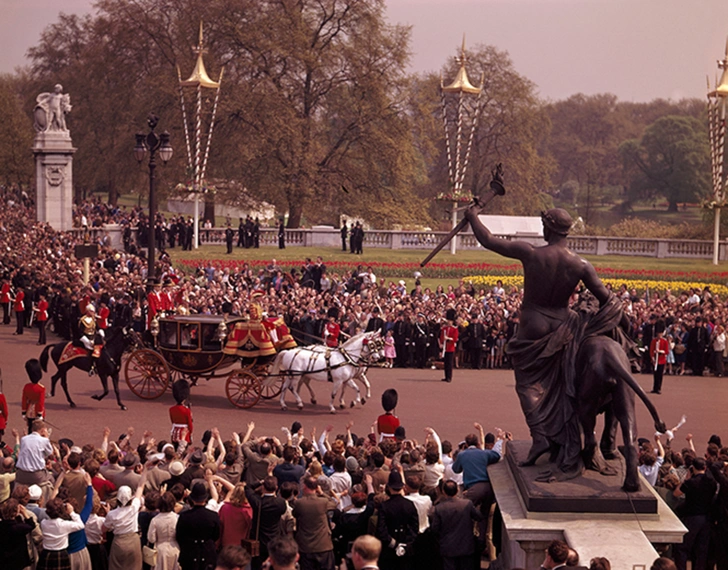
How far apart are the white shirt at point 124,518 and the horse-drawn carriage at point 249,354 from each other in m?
9.94

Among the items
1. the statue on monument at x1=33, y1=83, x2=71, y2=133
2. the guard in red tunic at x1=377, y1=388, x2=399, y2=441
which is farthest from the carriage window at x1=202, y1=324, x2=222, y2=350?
the statue on monument at x1=33, y1=83, x2=71, y2=133

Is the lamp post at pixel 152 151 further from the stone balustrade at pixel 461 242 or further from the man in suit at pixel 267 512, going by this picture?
the stone balustrade at pixel 461 242

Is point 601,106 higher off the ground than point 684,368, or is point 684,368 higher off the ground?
point 601,106

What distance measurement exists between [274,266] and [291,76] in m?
16.1

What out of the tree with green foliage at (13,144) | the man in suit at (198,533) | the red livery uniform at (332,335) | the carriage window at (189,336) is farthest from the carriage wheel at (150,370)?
the tree with green foliage at (13,144)

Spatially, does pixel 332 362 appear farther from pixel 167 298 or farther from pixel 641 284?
pixel 641 284

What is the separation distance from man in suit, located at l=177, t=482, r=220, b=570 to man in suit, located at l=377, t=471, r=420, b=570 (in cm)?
147

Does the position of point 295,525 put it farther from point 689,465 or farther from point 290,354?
point 290,354

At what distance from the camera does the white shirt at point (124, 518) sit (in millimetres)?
9719

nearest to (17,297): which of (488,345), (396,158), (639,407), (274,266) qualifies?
(274,266)

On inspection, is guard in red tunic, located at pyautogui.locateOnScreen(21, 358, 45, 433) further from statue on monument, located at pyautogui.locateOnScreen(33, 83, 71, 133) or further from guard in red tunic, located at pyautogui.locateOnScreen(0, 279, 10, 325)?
statue on monument, located at pyautogui.locateOnScreen(33, 83, 71, 133)

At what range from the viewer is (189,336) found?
20.0 m

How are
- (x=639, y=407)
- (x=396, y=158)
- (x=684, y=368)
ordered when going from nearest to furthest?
(x=639, y=407) → (x=684, y=368) → (x=396, y=158)

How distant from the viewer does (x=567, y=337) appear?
10.3 metres
